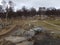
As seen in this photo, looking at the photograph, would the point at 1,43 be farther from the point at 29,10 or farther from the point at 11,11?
the point at 29,10

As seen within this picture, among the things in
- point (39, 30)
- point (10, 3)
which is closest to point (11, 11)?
point (10, 3)

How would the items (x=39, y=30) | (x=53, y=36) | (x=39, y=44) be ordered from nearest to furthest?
(x=39, y=44) < (x=53, y=36) < (x=39, y=30)

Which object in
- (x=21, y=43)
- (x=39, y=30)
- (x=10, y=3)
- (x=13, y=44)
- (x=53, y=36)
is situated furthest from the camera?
(x=10, y=3)

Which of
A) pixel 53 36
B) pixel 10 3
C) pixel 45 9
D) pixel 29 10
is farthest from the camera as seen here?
pixel 29 10

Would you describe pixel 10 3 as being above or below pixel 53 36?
above

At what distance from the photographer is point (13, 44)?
7.57m

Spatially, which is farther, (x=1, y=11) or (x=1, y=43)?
(x=1, y=11)

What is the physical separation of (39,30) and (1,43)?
4962 millimetres

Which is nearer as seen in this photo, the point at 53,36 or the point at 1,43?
the point at 1,43

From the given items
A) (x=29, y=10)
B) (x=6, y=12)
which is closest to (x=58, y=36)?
(x=6, y=12)

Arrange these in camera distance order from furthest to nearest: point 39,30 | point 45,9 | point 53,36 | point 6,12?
point 45,9, point 6,12, point 39,30, point 53,36

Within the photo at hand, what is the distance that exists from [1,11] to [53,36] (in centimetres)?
1322

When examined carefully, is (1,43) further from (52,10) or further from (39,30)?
(52,10)

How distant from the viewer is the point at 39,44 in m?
8.77
